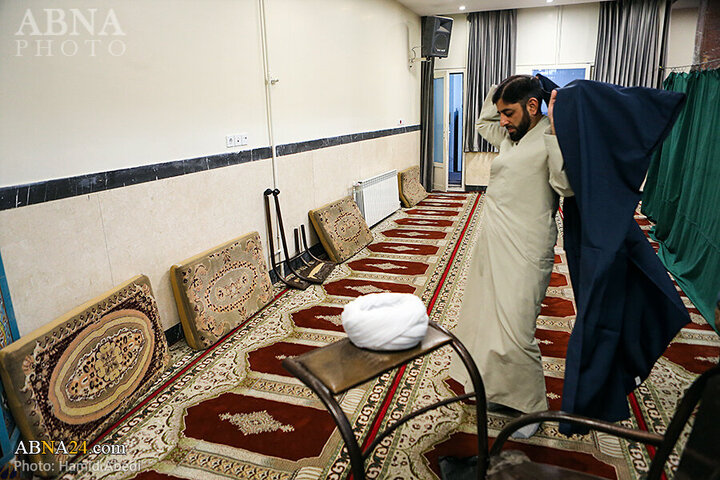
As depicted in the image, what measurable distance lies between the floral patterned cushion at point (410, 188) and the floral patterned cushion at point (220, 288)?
3.70 metres

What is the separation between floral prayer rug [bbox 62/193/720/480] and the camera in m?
1.83

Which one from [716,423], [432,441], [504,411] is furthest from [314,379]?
[504,411]

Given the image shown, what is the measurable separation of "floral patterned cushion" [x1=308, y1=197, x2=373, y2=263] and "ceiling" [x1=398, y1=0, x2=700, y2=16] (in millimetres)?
3471

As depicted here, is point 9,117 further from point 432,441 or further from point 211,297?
point 432,441

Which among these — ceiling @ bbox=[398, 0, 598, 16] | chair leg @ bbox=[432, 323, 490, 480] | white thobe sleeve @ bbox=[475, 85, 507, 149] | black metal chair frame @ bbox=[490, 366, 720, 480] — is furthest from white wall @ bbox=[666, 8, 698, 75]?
black metal chair frame @ bbox=[490, 366, 720, 480]

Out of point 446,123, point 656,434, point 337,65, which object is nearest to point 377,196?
point 337,65

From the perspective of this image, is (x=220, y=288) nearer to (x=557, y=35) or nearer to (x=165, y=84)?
(x=165, y=84)

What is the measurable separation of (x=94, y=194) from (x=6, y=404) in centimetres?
98

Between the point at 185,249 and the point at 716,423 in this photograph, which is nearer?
the point at 716,423

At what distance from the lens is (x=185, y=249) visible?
290cm

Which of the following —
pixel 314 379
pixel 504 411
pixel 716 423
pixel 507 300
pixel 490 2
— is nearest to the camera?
pixel 716 423

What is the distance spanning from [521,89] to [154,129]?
77.1 inches

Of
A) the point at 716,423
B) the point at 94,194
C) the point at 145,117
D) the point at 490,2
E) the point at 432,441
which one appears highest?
the point at 490,2

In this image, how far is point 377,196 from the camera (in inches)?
224
